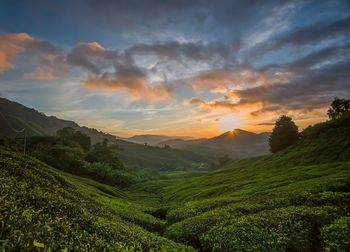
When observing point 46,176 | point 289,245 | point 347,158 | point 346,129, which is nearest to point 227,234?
point 289,245

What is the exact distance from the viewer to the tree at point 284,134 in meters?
136

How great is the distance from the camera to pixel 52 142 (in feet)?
442

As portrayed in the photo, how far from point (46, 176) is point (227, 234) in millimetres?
25352

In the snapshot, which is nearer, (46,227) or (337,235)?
(46,227)

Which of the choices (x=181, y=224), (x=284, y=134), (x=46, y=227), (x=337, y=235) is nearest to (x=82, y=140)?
(x=284, y=134)

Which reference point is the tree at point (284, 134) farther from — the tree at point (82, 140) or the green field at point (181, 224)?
the tree at point (82, 140)

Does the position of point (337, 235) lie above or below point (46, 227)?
below

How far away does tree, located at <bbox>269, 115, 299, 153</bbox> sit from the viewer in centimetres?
13588

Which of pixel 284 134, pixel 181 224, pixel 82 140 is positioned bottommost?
pixel 181 224

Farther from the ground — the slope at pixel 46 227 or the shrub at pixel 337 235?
the slope at pixel 46 227

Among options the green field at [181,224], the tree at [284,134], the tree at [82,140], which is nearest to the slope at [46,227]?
the green field at [181,224]

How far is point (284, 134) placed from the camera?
447ft

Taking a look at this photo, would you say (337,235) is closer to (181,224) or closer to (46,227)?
(181,224)

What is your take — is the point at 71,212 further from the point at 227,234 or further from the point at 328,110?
the point at 328,110
